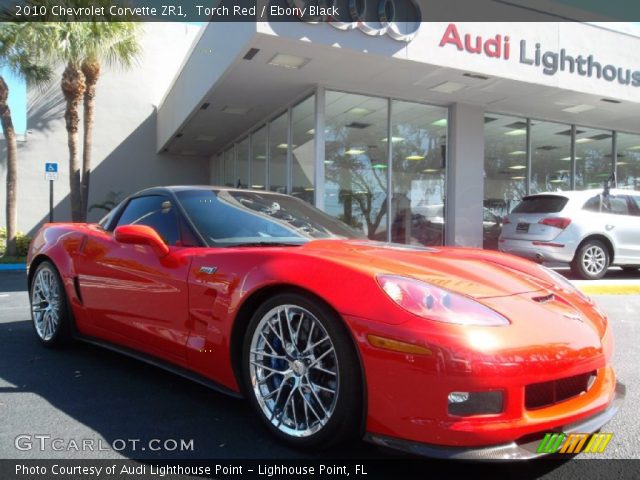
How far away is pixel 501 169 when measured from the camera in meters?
12.4

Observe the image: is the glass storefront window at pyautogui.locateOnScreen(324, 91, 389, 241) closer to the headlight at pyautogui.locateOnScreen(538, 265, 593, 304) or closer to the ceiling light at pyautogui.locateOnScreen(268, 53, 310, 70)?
the ceiling light at pyautogui.locateOnScreen(268, 53, 310, 70)

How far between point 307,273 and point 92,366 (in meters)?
2.14

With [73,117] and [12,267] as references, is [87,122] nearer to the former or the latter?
[73,117]

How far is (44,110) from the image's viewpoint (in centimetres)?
1827

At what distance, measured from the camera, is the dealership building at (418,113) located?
843cm


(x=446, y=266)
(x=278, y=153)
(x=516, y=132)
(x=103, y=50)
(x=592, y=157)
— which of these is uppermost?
(x=103, y=50)

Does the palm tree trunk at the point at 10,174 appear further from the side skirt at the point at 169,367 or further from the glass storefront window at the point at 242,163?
the side skirt at the point at 169,367

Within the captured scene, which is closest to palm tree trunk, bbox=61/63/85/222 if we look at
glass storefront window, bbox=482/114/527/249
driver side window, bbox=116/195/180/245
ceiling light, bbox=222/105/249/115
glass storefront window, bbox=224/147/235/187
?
glass storefront window, bbox=224/147/235/187

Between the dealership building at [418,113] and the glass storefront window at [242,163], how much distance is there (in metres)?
0.06

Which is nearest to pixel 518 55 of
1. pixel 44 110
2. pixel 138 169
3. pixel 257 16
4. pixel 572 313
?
pixel 257 16

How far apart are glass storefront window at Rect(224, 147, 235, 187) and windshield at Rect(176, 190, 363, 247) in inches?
519

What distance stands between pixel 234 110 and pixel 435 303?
35.0ft

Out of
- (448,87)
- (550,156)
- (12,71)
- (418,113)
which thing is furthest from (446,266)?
(12,71)

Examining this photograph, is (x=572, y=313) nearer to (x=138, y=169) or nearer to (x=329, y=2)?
(x=329, y=2)
